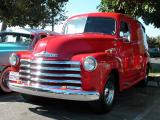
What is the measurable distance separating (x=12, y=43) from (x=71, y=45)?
11.6 feet

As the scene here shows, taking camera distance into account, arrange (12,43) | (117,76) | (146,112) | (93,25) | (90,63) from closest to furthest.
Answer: (90,63) < (146,112) < (117,76) < (93,25) < (12,43)

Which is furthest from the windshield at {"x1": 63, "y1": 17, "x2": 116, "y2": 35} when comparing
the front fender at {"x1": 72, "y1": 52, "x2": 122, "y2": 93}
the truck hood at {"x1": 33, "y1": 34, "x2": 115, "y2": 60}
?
the front fender at {"x1": 72, "y1": 52, "x2": 122, "y2": 93}

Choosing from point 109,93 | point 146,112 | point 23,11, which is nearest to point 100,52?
point 109,93

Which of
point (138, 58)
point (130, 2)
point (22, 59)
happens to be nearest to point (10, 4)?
point (130, 2)

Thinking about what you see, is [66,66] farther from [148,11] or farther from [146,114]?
[148,11]

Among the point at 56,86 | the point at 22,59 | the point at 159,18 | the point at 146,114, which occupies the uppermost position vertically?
the point at 159,18

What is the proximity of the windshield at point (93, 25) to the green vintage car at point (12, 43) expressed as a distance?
1.55 metres

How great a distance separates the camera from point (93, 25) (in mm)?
9125

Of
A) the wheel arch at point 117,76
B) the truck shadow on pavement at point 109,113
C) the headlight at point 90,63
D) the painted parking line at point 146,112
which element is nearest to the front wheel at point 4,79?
the truck shadow on pavement at point 109,113

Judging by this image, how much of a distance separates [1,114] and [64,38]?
203cm

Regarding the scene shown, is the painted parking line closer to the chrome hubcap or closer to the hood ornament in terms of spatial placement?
the chrome hubcap

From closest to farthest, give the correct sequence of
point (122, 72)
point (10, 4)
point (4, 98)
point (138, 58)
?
point (122, 72) < point (4, 98) < point (138, 58) < point (10, 4)

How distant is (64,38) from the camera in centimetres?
777

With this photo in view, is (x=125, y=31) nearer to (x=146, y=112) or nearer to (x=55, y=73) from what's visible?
(x=146, y=112)
